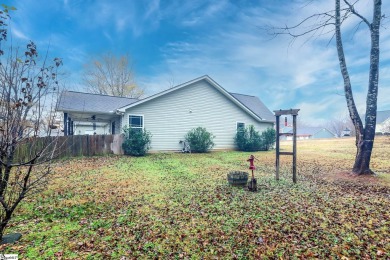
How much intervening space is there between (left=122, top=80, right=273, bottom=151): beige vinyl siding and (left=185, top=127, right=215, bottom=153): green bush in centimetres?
63

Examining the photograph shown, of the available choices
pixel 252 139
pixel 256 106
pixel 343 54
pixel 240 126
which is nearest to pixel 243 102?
pixel 256 106

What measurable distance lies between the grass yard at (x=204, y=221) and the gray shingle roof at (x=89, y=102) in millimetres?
8455

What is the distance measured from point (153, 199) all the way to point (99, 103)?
1314 centimetres

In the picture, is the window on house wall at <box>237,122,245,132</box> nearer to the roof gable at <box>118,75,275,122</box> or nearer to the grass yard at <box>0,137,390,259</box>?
the roof gable at <box>118,75,275,122</box>

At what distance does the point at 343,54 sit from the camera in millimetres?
8391

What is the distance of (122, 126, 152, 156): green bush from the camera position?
13180 mm

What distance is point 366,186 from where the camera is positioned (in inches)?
253

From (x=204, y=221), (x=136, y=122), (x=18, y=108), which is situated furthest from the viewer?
(x=136, y=122)

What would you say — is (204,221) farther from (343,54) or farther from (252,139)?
(252,139)

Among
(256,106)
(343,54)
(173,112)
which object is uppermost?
(343,54)

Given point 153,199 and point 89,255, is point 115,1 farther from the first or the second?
point 89,255

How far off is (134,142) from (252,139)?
1020cm

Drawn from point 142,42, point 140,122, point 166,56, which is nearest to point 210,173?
point 140,122

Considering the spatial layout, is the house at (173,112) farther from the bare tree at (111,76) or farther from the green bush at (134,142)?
the bare tree at (111,76)
